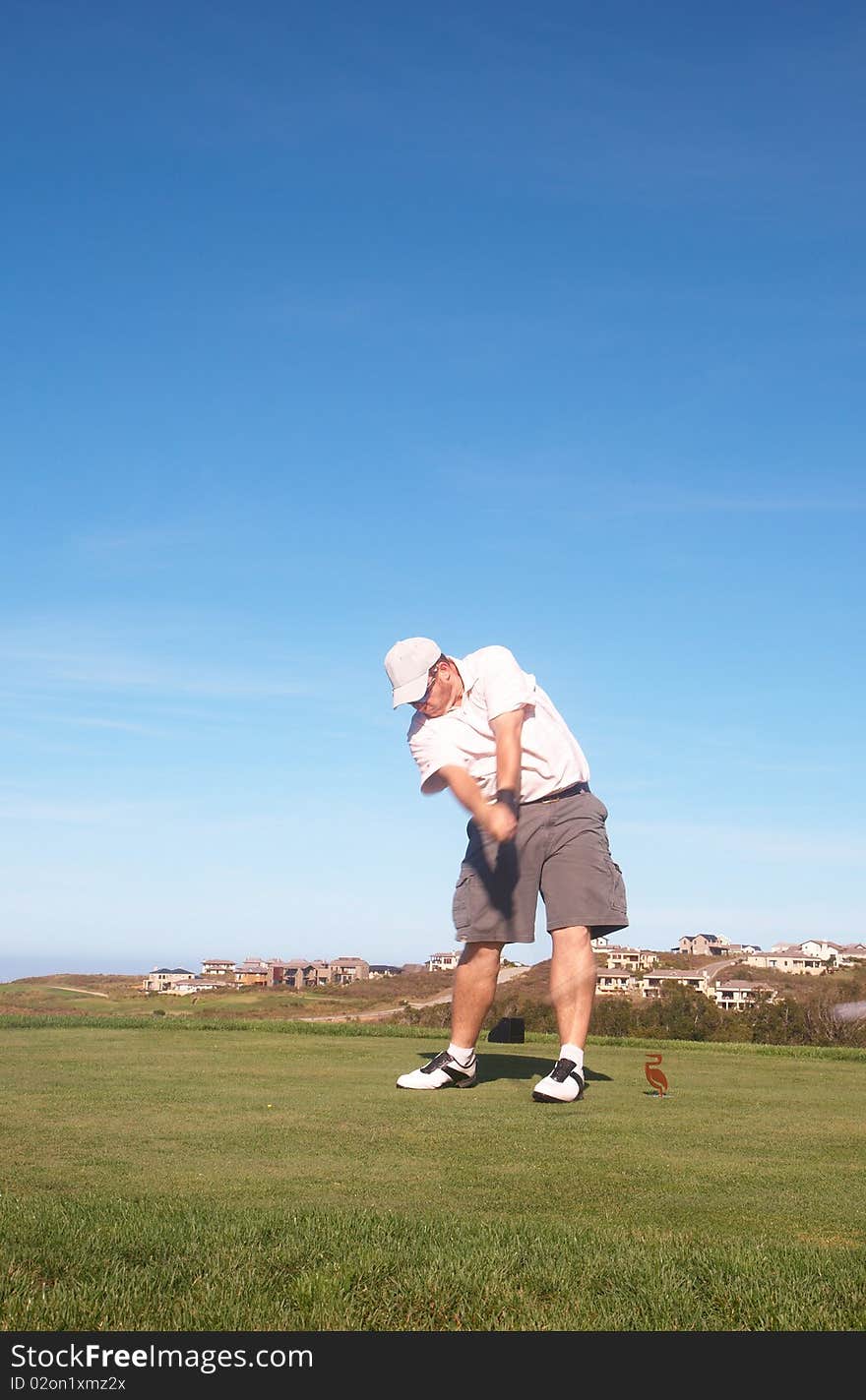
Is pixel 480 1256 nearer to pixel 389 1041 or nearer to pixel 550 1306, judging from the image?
pixel 550 1306

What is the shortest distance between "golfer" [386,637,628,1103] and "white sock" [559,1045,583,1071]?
0.09 feet

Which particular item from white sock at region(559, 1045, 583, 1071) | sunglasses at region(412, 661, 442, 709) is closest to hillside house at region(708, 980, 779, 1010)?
white sock at region(559, 1045, 583, 1071)

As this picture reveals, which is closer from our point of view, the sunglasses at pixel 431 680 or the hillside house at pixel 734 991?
the sunglasses at pixel 431 680

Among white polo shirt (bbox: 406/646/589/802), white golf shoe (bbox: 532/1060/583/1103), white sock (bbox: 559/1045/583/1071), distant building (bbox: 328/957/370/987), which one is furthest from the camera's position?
distant building (bbox: 328/957/370/987)

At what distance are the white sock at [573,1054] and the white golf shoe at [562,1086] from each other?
0.04 m

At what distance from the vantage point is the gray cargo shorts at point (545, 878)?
21.7ft

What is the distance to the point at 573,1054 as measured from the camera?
20.8 ft

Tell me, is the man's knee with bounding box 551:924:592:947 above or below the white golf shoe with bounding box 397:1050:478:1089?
above

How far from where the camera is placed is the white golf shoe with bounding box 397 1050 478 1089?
6598 mm

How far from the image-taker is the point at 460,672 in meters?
6.86

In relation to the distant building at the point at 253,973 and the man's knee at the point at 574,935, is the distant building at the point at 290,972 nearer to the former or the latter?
the distant building at the point at 253,973

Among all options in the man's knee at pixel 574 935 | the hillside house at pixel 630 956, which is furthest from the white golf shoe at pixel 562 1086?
the hillside house at pixel 630 956

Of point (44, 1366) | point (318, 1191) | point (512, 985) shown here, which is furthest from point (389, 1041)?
point (512, 985)

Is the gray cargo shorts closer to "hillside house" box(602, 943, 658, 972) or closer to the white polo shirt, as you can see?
the white polo shirt
